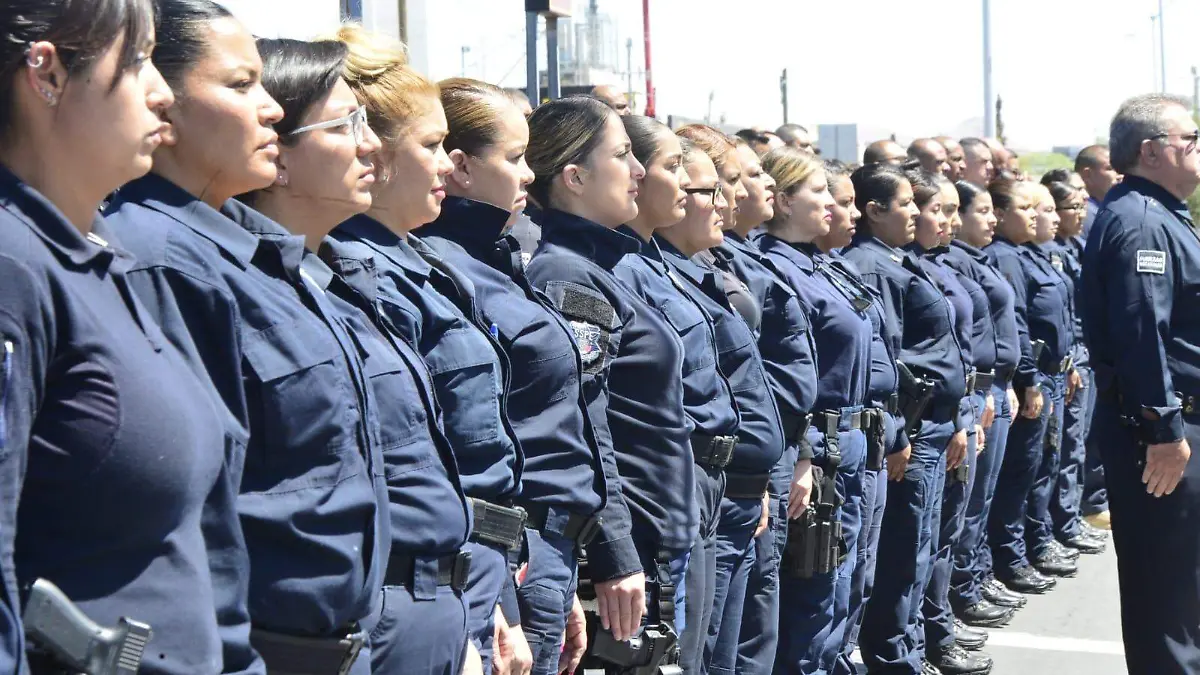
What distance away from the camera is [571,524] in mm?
3176

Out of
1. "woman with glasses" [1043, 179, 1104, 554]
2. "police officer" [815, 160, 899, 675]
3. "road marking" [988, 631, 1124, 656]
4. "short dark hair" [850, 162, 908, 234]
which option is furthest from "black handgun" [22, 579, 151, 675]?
"woman with glasses" [1043, 179, 1104, 554]

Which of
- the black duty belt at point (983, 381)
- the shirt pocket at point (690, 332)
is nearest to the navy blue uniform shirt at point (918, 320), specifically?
the black duty belt at point (983, 381)

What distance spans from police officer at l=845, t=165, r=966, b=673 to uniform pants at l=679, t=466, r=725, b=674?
205 cm

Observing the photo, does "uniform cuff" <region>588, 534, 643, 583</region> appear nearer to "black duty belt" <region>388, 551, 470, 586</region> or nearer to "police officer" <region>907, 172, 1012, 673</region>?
"black duty belt" <region>388, 551, 470, 586</region>

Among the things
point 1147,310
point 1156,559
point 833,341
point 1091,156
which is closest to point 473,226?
point 833,341

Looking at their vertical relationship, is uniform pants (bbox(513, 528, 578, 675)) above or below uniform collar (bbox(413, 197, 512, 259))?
below

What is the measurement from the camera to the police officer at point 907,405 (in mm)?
5883

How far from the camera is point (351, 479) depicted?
212cm

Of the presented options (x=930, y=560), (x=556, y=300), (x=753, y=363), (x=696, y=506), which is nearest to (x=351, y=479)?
(x=556, y=300)

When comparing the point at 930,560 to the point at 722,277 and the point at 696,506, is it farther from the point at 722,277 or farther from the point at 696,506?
the point at 696,506

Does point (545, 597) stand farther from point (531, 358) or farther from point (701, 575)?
point (701, 575)

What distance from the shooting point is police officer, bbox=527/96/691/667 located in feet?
11.2

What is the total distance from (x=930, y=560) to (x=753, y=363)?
2143mm

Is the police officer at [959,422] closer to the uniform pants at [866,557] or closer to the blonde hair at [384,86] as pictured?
the uniform pants at [866,557]
